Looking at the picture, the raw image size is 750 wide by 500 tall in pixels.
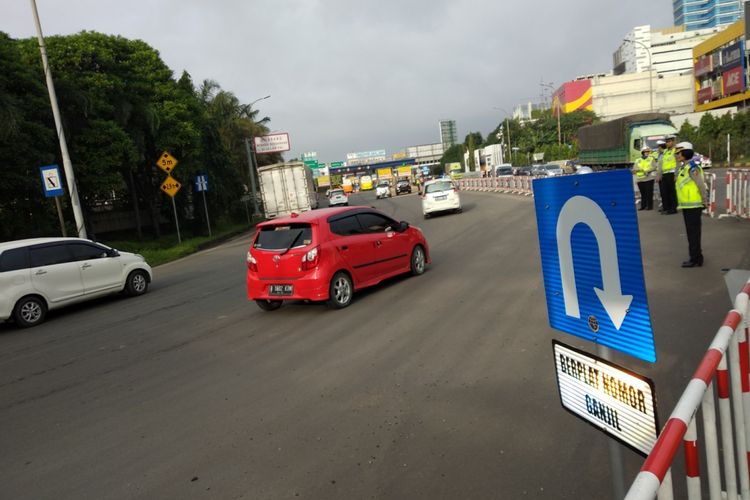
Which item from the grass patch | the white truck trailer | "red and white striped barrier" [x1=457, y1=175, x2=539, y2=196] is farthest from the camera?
the white truck trailer

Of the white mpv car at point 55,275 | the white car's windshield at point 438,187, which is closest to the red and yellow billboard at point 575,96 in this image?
the white car's windshield at point 438,187

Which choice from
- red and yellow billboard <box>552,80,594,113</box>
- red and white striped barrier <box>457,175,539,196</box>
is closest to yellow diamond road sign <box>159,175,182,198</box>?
red and white striped barrier <box>457,175,539,196</box>

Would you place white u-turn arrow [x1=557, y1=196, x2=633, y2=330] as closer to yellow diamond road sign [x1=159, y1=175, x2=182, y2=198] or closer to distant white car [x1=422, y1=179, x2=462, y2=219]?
distant white car [x1=422, y1=179, x2=462, y2=219]

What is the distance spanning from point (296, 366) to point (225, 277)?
27.3 feet

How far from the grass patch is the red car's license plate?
489 inches

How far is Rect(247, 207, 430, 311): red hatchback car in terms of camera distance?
8.48m

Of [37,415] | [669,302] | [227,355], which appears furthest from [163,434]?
[669,302]

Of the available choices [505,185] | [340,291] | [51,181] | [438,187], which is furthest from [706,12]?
[340,291]

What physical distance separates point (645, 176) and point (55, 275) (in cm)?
1509

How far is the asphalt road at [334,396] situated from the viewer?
3672mm

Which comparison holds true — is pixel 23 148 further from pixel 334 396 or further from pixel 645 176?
pixel 645 176

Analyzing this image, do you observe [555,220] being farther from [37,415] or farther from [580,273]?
[37,415]

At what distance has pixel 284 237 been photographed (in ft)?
29.0

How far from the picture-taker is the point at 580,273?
7.79 ft
